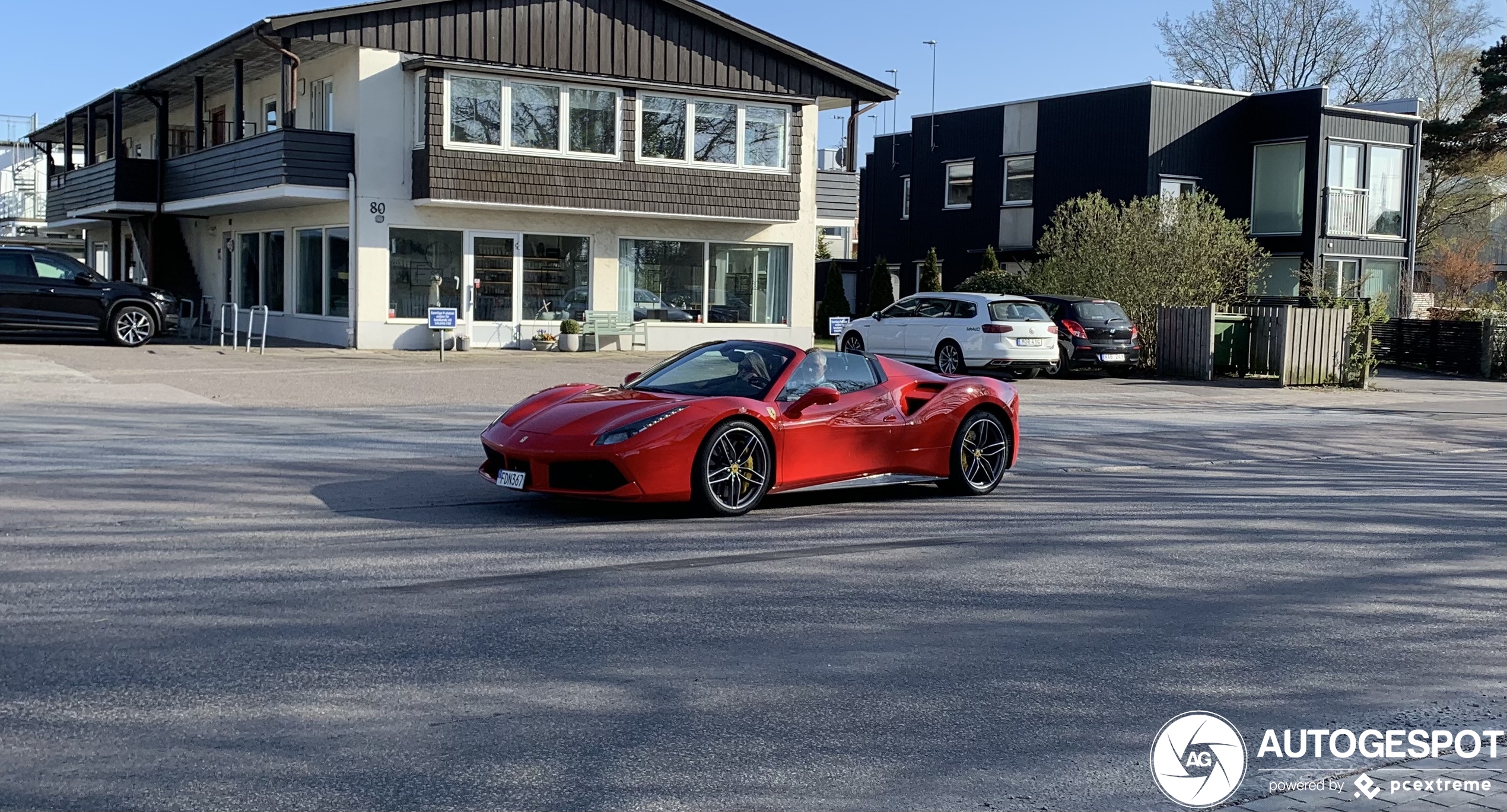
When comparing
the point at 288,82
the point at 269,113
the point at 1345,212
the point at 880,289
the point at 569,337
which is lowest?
the point at 569,337

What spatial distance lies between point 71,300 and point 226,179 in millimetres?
4471

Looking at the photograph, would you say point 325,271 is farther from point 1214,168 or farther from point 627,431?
point 1214,168

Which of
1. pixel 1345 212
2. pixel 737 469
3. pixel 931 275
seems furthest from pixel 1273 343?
pixel 737 469

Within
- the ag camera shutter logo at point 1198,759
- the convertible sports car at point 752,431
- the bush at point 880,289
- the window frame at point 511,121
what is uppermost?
the window frame at point 511,121

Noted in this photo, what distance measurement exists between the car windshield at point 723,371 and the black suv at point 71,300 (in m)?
17.5

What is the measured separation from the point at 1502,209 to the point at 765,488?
64336 mm

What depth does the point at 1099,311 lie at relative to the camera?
87.3ft

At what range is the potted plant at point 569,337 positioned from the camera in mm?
28156

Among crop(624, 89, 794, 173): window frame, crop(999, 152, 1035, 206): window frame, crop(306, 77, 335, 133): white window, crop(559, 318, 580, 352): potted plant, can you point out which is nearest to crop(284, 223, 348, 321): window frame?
crop(306, 77, 335, 133): white window

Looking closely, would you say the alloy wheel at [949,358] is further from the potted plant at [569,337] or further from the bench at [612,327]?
the potted plant at [569,337]

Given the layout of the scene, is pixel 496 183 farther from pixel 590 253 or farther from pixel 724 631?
pixel 724 631

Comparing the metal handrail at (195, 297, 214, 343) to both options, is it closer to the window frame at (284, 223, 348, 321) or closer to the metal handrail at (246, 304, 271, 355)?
the metal handrail at (246, 304, 271, 355)

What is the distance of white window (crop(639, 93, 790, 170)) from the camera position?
28734 mm

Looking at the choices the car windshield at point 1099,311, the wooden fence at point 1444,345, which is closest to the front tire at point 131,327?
the car windshield at point 1099,311
